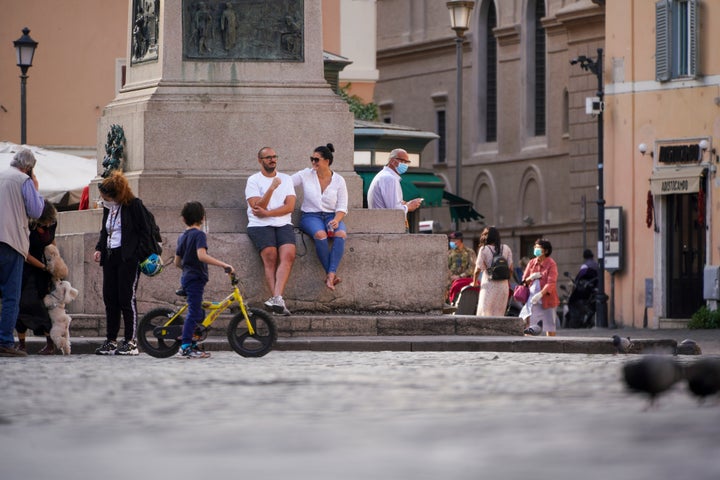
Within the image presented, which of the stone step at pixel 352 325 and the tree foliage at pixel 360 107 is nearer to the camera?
the stone step at pixel 352 325

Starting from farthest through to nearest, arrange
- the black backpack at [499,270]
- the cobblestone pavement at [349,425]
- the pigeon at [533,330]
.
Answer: the pigeon at [533,330], the black backpack at [499,270], the cobblestone pavement at [349,425]

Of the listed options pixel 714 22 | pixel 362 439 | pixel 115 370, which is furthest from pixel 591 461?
pixel 714 22

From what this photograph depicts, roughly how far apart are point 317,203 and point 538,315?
6.50 metres

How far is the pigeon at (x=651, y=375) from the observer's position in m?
10.5

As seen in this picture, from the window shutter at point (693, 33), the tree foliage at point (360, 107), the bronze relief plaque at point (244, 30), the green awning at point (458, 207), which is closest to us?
the bronze relief plaque at point (244, 30)

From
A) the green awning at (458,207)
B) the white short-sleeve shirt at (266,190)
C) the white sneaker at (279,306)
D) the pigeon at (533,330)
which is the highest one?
the green awning at (458,207)

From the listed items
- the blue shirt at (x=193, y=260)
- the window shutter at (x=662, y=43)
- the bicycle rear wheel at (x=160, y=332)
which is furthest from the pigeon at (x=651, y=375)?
the window shutter at (x=662, y=43)

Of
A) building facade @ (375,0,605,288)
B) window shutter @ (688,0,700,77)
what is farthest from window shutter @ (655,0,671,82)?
building facade @ (375,0,605,288)

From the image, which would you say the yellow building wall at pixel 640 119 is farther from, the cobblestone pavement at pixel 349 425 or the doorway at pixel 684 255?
the cobblestone pavement at pixel 349 425

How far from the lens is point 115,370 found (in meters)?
15.5

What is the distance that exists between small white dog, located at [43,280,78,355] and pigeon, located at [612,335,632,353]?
463 cm

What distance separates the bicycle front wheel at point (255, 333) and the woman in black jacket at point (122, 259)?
952 millimetres

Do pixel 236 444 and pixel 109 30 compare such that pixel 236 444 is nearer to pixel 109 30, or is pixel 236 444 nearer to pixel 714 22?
pixel 714 22

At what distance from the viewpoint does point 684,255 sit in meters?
46.4
